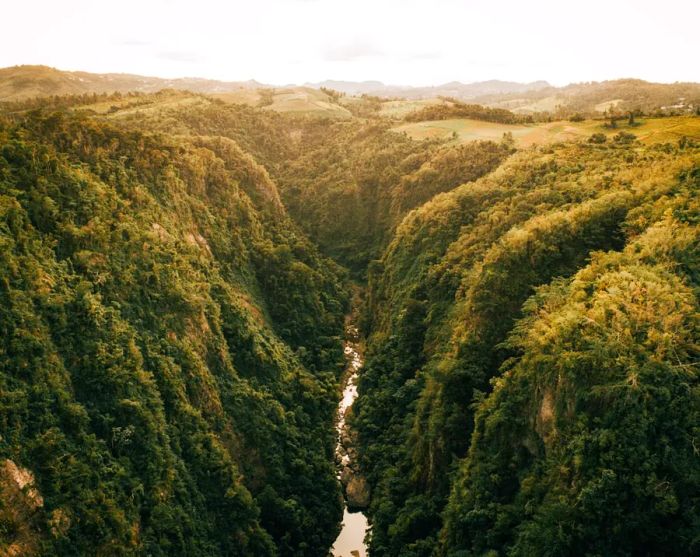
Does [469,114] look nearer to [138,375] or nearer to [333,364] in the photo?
[333,364]

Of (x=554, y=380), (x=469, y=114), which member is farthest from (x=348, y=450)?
(x=469, y=114)

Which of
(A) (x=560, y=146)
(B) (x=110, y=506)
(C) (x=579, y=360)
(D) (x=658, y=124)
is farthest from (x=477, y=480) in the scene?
(D) (x=658, y=124)

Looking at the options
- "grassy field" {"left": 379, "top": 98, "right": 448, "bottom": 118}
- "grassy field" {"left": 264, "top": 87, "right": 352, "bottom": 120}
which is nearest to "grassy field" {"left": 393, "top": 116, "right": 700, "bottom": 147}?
"grassy field" {"left": 264, "top": 87, "right": 352, "bottom": 120}

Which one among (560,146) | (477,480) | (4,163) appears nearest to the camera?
(477,480)

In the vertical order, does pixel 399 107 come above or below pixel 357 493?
above

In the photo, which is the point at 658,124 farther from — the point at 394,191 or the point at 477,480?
the point at 477,480

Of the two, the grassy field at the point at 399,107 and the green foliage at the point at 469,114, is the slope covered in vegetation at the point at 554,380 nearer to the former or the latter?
the green foliage at the point at 469,114

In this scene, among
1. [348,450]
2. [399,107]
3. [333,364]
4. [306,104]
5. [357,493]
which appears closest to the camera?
[357,493]
